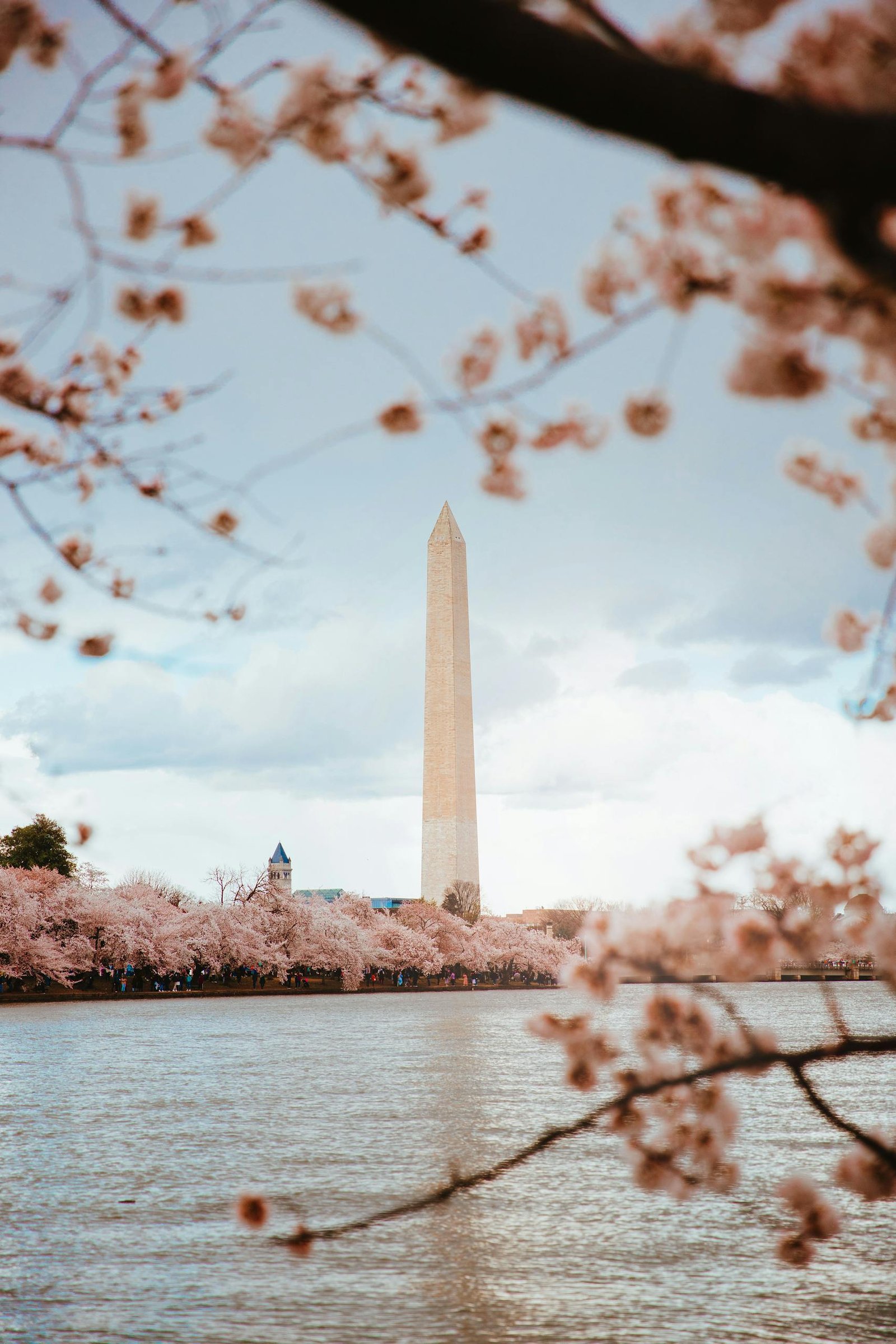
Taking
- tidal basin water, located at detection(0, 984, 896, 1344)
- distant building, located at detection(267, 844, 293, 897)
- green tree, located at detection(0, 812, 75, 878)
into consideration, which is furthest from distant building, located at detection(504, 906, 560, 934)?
tidal basin water, located at detection(0, 984, 896, 1344)

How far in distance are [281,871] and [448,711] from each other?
2416cm

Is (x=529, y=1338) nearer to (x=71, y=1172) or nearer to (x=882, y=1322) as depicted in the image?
(x=882, y=1322)

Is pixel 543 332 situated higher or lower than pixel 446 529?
lower

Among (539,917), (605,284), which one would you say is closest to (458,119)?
(605,284)

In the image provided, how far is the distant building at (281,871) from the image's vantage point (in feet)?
190

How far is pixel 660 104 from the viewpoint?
139cm

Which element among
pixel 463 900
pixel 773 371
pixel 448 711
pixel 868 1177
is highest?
pixel 448 711

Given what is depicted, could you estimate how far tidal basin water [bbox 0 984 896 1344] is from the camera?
573 centimetres

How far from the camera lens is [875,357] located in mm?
1959

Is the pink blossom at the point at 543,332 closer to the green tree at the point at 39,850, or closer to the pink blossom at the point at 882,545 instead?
the pink blossom at the point at 882,545

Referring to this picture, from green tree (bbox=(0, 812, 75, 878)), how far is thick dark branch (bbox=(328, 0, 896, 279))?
193 ft

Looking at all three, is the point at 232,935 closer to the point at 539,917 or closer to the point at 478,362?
the point at 478,362

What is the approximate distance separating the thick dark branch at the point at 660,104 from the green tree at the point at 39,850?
193 feet

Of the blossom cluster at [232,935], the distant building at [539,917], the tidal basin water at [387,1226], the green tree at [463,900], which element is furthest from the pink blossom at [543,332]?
the distant building at [539,917]
